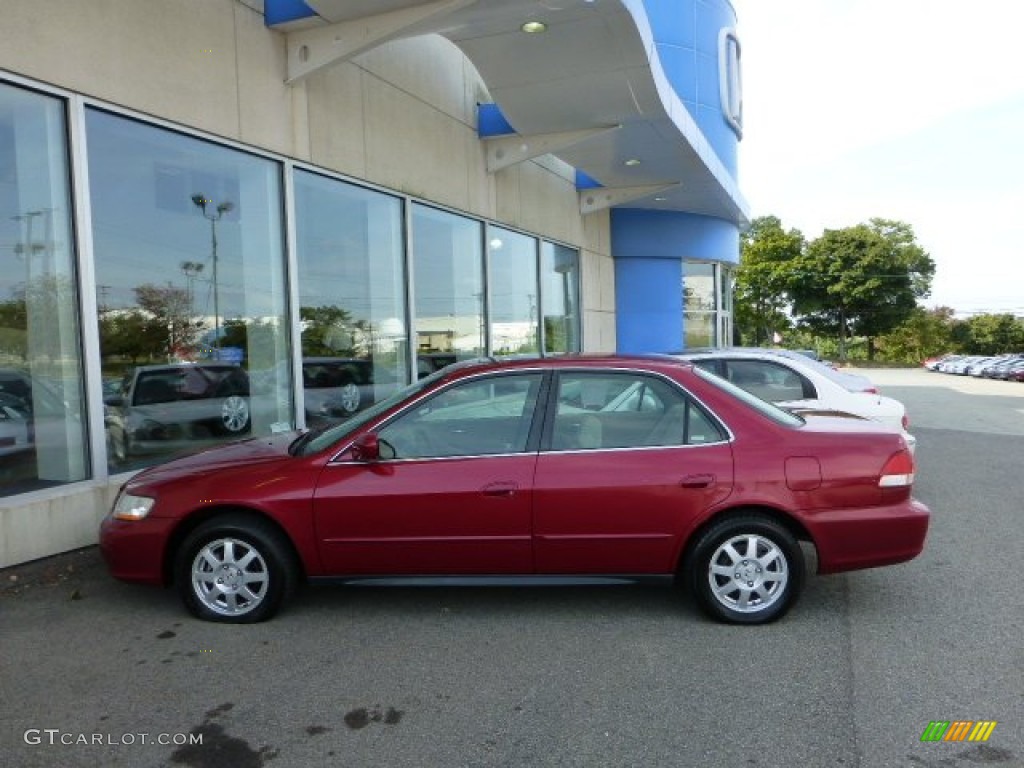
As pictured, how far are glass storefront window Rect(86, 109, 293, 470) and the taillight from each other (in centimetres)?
532

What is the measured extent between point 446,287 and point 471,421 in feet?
22.4

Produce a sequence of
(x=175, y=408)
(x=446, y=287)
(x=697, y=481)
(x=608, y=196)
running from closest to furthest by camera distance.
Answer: (x=697, y=481) → (x=175, y=408) → (x=446, y=287) → (x=608, y=196)

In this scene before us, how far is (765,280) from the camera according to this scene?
5831cm

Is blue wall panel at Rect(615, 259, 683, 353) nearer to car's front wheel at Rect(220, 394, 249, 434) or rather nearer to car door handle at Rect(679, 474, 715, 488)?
car's front wheel at Rect(220, 394, 249, 434)

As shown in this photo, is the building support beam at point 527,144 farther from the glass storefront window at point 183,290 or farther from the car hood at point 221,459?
the car hood at point 221,459

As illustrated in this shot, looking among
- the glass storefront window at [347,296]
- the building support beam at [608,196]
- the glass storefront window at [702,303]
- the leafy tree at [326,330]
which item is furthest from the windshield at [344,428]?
the glass storefront window at [702,303]

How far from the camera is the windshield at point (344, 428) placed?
4.31 metres

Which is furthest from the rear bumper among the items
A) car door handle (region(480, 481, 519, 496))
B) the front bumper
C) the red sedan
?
the front bumper

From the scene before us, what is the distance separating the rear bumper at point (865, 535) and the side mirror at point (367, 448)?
7.60 feet

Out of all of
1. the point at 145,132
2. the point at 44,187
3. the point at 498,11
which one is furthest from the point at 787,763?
the point at 498,11

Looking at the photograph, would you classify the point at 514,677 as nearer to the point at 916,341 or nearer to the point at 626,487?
the point at 626,487

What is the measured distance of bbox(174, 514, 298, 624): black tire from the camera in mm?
4129

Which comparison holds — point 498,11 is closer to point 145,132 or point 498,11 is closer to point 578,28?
point 578,28
